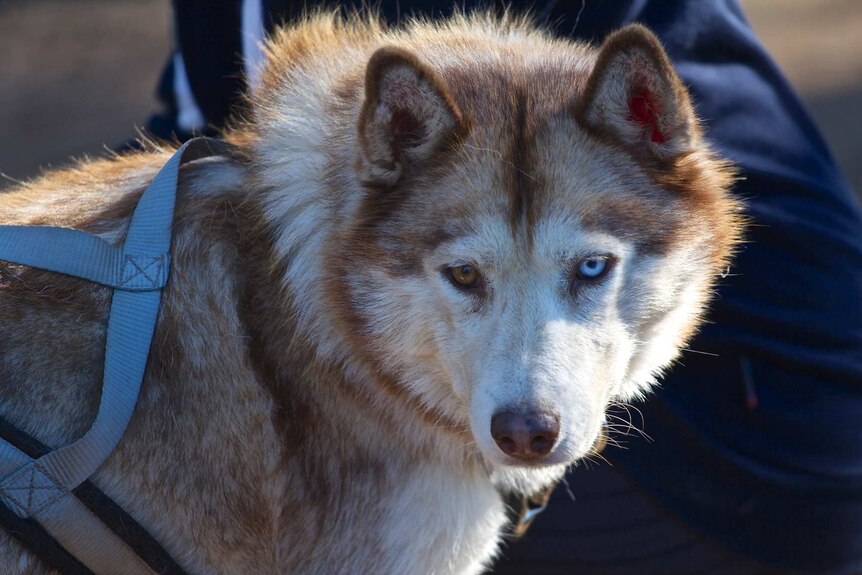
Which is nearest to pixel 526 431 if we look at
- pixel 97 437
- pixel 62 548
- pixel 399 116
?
pixel 399 116

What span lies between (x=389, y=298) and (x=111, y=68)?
22.9 ft

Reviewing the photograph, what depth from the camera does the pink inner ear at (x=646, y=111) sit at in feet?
7.75

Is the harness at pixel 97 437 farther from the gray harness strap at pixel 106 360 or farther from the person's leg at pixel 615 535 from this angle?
the person's leg at pixel 615 535

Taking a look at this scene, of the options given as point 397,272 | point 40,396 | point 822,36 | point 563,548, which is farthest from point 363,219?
point 822,36

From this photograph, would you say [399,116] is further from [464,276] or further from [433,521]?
[433,521]

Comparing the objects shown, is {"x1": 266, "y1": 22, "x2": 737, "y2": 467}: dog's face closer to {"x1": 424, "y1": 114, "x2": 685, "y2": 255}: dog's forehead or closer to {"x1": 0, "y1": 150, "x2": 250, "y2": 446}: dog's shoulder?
{"x1": 424, "y1": 114, "x2": 685, "y2": 255}: dog's forehead

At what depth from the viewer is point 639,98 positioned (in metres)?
2.37

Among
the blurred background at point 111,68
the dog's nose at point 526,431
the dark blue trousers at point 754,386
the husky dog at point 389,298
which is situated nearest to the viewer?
the dog's nose at point 526,431

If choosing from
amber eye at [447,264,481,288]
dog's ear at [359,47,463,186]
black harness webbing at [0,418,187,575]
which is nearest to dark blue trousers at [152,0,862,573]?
dog's ear at [359,47,463,186]

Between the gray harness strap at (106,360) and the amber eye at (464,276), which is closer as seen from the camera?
the gray harness strap at (106,360)

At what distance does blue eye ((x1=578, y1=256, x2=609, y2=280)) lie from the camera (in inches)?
92.6

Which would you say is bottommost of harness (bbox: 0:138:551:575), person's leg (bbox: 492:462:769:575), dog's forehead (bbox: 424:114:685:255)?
person's leg (bbox: 492:462:769:575)

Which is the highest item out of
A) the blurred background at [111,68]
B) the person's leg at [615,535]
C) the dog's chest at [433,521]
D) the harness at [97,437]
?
the harness at [97,437]

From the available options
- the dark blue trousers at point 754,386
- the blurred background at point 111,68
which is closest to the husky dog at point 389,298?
the dark blue trousers at point 754,386
